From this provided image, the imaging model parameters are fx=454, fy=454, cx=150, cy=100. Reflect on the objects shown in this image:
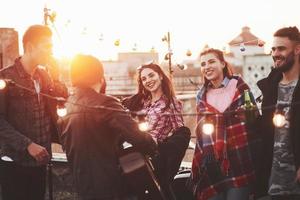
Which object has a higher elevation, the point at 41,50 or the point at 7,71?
the point at 41,50

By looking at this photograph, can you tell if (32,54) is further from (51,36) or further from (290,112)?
(290,112)

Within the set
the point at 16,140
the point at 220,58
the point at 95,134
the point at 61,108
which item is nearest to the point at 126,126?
the point at 95,134

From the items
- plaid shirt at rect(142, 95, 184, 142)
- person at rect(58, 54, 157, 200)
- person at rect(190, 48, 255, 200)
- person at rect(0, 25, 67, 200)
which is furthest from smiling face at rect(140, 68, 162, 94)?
person at rect(58, 54, 157, 200)

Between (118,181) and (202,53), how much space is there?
155 centimetres

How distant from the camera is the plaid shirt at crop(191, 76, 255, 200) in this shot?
4027 millimetres

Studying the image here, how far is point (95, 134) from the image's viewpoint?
3375mm

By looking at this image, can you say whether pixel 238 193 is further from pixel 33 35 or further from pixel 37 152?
pixel 33 35

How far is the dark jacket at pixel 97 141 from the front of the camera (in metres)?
3.36

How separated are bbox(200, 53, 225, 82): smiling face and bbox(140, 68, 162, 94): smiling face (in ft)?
2.18

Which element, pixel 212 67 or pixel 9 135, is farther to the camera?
pixel 212 67

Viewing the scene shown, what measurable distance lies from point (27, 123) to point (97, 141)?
0.93 m

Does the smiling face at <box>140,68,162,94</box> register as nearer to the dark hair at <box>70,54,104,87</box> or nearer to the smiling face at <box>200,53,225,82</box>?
the smiling face at <box>200,53,225,82</box>

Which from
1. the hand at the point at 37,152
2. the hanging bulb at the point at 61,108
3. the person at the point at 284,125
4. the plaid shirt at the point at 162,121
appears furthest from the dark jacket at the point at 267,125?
the hand at the point at 37,152

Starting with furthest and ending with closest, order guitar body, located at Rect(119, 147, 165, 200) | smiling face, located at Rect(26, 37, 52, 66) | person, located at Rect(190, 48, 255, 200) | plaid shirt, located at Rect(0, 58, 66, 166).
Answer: person, located at Rect(190, 48, 255, 200) < smiling face, located at Rect(26, 37, 52, 66) < plaid shirt, located at Rect(0, 58, 66, 166) < guitar body, located at Rect(119, 147, 165, 200)
